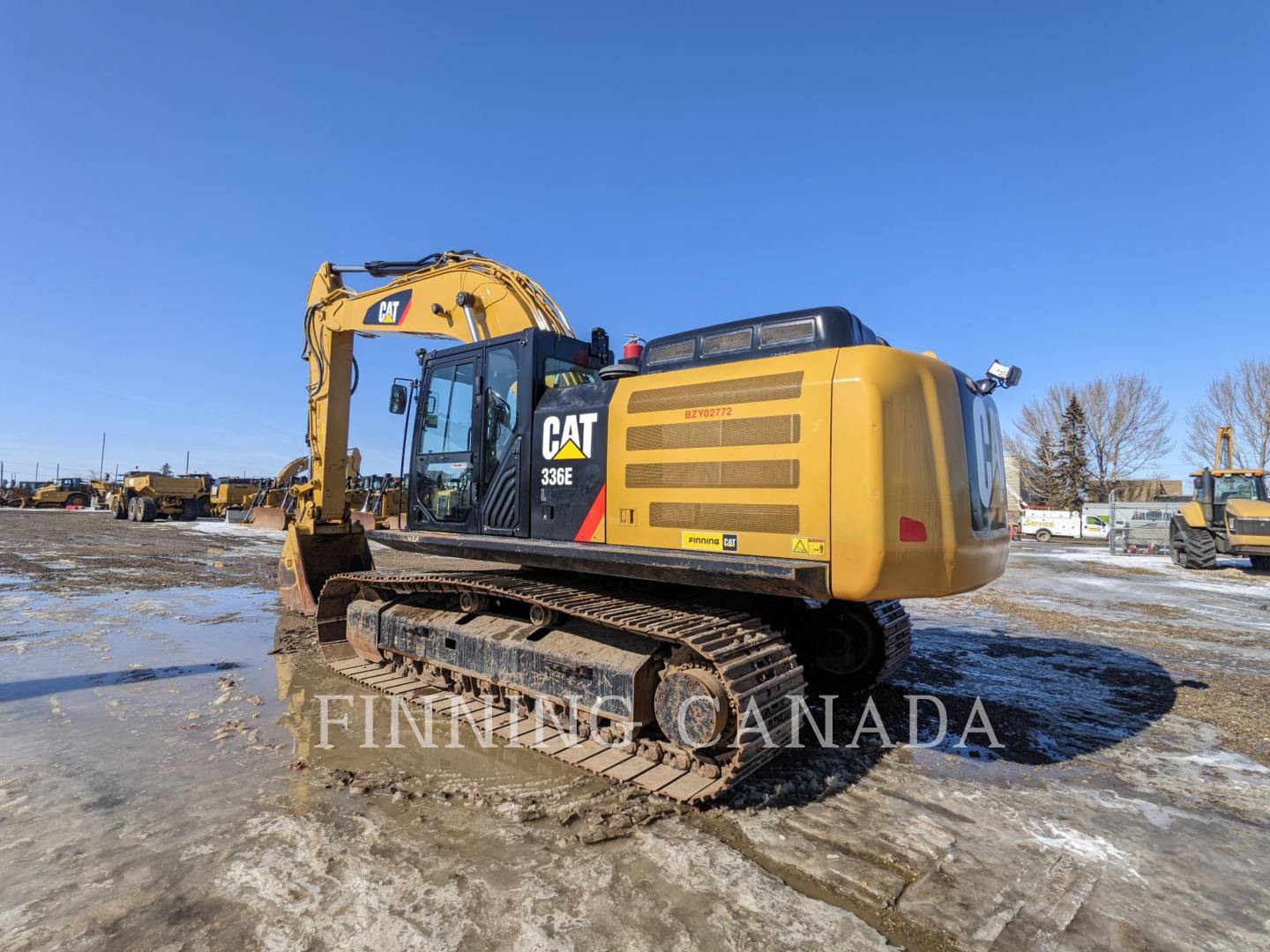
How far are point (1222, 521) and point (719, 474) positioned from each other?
2009cm

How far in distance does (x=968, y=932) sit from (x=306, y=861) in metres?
2.82

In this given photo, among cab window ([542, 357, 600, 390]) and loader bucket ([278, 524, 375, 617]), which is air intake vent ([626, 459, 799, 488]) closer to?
cab window ([542, 357, 600, 390])

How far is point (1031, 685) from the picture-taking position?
6.20 meters

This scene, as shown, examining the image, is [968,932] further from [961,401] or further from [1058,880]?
[961,401]

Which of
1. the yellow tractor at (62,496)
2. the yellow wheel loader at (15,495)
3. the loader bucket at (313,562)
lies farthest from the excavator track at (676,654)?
the yellow wheel loader at (15,495)

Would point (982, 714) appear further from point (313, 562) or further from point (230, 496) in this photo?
point (230, 496)

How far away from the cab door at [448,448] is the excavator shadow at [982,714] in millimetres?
3132

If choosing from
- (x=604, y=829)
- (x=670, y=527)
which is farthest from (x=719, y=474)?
(x=604, y=829)

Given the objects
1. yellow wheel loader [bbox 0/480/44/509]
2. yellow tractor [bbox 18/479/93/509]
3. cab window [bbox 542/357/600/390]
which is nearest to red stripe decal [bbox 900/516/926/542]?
cab window [bbox 542/357/600/390]

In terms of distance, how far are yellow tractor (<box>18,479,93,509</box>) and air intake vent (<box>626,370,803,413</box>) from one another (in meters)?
55.9

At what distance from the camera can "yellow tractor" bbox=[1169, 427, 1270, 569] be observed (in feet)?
52.8

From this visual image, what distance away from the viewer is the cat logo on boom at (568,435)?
4.68m

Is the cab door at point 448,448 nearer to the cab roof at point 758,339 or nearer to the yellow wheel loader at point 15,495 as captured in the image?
the cab roof at point 758,339

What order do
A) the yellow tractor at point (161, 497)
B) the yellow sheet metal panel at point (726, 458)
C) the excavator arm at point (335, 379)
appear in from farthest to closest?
the yellow tractor at point (161, 497) < the excavator arm at point (335, 379) < the yellow sheet metal panel at point (726, 458)
